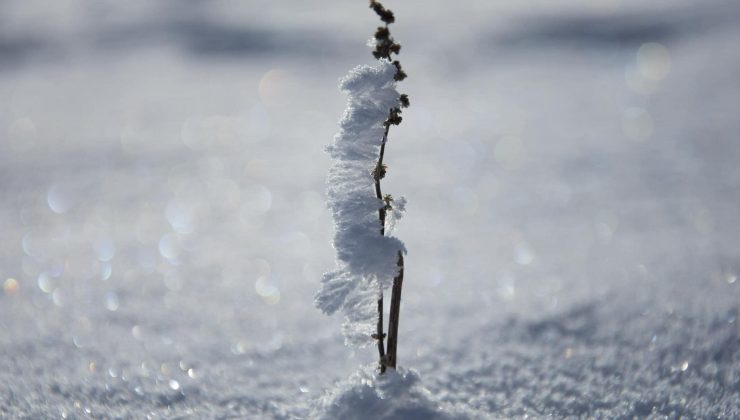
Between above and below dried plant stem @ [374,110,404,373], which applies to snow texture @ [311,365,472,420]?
below

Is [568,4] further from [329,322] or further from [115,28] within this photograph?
[329,322]

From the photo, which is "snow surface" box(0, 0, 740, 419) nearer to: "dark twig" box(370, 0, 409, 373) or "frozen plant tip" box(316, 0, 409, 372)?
"dark twig" box(370, 0, 409, 373)

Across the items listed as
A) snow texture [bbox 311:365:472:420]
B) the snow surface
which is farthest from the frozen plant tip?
the snow surface

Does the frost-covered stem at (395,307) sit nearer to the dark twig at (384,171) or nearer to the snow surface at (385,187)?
the dark twig at (384,171)

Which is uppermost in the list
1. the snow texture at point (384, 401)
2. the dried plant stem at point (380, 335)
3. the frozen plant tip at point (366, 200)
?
the frozen plant tip at point (366, 200)

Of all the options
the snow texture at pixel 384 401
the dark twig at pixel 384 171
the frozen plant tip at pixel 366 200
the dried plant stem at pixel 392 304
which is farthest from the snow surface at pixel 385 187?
the frozen plant tip at pixel 366 200

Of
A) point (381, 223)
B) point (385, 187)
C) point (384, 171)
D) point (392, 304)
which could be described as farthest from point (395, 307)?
point (385, 187)

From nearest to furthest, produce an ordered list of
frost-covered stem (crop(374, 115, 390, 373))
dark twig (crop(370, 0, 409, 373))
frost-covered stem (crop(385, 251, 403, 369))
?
dark twig (crop(370, 0, 409, 373)) → frost-covered stem (crop(374, 115, 390, 373)) → frost-covered stem (crop(385, 251, 403, 369))
